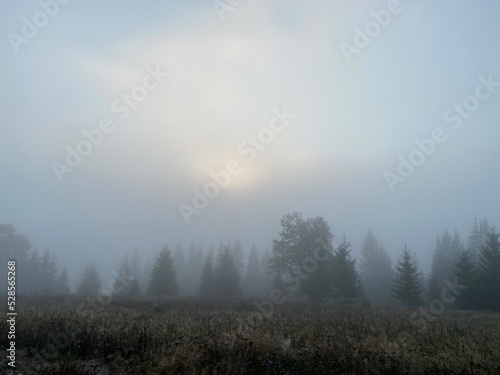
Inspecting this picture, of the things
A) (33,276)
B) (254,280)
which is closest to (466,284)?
(254,280)

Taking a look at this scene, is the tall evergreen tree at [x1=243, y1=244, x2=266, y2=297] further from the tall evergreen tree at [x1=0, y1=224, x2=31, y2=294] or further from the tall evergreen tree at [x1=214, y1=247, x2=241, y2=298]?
the tall evergreen tree at [x1=0, y1=224, x2=31, y2=294]

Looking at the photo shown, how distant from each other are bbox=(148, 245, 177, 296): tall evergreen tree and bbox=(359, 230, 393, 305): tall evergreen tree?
3475cm

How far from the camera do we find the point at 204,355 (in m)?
10.3

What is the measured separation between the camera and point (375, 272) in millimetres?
67312

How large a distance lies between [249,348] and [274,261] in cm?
3864

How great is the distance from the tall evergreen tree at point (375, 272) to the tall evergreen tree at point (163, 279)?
34.7m

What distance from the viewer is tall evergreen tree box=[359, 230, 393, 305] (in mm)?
60713

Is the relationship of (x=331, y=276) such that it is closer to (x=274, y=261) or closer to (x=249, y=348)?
(x=274, y=261)

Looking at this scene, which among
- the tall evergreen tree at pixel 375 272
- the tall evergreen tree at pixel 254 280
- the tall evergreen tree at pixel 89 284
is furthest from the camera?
the tall evergreen tree at pixel 254 280

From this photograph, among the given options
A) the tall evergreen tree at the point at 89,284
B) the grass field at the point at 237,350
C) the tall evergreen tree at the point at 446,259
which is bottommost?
the tall evergreen tree at the point at 89,284

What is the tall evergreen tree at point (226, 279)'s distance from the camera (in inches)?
1935

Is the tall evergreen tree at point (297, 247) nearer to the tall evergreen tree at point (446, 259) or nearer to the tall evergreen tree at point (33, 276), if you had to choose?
the tall evergreen tree at point (446, 259)

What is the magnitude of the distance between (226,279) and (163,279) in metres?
9.66

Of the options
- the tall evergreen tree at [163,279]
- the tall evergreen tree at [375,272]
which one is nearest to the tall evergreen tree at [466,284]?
the tall evergreen tree at [375,272]
